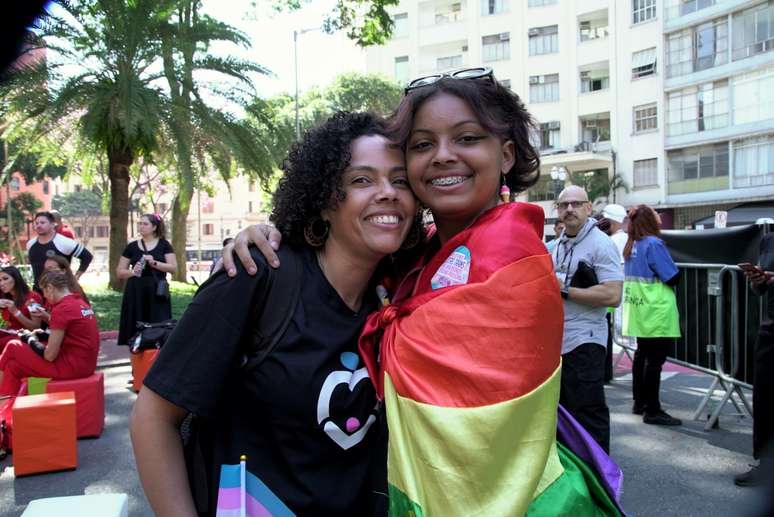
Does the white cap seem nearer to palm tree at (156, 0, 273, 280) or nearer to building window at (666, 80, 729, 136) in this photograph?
palm tree at (156, 0, 273, 280)

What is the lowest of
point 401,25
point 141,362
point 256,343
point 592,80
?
point 141,362

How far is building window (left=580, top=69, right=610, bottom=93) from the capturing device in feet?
114

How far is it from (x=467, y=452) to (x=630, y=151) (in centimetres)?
3461

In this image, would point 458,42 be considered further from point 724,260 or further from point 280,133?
point 724,260

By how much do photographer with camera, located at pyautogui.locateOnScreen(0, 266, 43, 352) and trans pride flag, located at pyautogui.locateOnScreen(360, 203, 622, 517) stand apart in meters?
6.36

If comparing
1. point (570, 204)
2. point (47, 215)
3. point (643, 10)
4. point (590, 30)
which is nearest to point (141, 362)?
point (47, 215)

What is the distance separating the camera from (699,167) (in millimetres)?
30094

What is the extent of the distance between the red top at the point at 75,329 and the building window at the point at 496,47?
116 feet

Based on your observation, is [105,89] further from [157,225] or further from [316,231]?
[316,231]

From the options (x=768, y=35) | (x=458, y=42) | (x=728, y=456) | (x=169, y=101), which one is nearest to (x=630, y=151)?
(x=768, y=35)

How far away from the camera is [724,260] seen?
665cm

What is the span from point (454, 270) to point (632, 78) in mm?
34827

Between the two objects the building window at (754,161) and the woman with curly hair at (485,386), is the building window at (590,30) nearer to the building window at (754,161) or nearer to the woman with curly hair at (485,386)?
the building window at (754,161)

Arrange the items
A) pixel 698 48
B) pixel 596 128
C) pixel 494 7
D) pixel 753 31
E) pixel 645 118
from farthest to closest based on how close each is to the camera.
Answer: pixel 494 7 < pixel 596 128 < pixel 645 118 < pixel 698 48 < pixel 753 31
